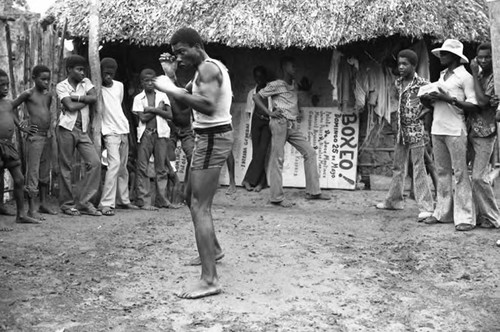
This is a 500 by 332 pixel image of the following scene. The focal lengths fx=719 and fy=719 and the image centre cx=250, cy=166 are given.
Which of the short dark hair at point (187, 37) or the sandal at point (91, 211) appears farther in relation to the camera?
the sandal at point (91, 211)

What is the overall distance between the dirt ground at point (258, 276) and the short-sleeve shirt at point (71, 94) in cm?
115

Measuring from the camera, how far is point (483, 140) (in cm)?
759

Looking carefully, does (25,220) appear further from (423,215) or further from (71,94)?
(423,215)

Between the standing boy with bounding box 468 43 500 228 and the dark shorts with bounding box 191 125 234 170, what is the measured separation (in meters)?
3.26

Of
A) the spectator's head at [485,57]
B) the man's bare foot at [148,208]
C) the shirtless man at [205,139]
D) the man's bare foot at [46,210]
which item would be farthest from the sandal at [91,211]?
the spectator's head at [485,57]

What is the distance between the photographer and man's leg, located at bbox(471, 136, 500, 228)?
7547 millimetres

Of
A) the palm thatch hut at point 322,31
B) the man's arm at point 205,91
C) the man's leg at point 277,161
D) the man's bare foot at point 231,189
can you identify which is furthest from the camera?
the man's bare foot at point 231,189

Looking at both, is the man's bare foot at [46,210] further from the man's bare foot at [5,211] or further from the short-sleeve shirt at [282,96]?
the short-sleeve shirt at [282,96]

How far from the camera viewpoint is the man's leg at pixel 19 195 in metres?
7.81

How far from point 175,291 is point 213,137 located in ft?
4.01

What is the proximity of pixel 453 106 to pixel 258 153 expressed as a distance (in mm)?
4074

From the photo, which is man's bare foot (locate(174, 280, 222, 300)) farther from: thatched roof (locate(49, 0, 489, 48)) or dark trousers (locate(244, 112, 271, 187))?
dark trousers (locate(244, 112, 271, 187))

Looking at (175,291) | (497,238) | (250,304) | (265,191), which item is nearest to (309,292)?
(250,304)

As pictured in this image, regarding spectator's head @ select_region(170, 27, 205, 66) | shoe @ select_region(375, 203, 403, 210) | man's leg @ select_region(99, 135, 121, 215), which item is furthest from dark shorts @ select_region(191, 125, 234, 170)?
shoe @ select_region(375, 203, 403, 210)
